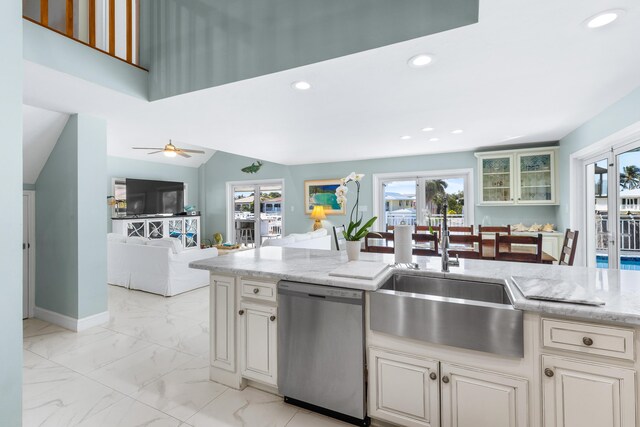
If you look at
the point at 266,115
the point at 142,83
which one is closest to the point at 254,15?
the point at 266,115

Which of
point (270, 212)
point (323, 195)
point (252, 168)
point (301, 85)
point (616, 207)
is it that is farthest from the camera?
point (270, 212)

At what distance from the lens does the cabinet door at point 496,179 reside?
16.1 feet

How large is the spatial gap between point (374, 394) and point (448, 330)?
22.8 inches

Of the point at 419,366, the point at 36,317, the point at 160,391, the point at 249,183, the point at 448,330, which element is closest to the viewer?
the point at 448,330

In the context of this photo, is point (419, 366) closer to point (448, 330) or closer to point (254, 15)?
point (448, 330)

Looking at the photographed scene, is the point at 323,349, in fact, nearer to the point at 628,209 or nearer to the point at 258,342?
the point at 258,342

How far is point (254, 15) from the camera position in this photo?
2424 mm

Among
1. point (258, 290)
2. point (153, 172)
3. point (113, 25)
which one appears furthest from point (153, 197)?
point (258, 290)

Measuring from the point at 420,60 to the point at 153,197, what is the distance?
6971 mm

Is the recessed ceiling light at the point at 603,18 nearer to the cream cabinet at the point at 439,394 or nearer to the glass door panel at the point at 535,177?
the cream cabinet at the point at 439,394

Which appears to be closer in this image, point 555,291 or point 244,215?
point 555,291

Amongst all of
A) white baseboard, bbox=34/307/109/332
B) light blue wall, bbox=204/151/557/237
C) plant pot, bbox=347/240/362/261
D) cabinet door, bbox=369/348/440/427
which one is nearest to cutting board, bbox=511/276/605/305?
cabinet door, bbox=369/348/440/427

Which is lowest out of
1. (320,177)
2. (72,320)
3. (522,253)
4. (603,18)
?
(72,320)

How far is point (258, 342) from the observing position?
6.45 feet
